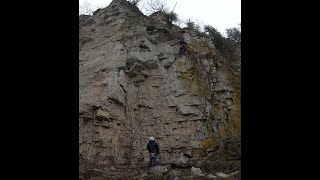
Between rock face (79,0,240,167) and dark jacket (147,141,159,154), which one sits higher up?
rock face (79,0,240,167)

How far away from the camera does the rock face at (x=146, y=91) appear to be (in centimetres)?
1390

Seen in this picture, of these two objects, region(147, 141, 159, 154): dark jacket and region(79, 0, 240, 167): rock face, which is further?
region(79, 0, 240, 167): rock face

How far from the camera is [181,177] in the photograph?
10852mm

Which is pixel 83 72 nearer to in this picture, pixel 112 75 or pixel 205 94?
pixel 112 75

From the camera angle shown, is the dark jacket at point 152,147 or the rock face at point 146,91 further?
the rock face at point 146,91

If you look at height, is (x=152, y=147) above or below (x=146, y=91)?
below

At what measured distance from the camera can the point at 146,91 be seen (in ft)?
51.1

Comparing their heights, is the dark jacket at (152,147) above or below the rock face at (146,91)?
below

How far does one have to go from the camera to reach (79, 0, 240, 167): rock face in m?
13.9
